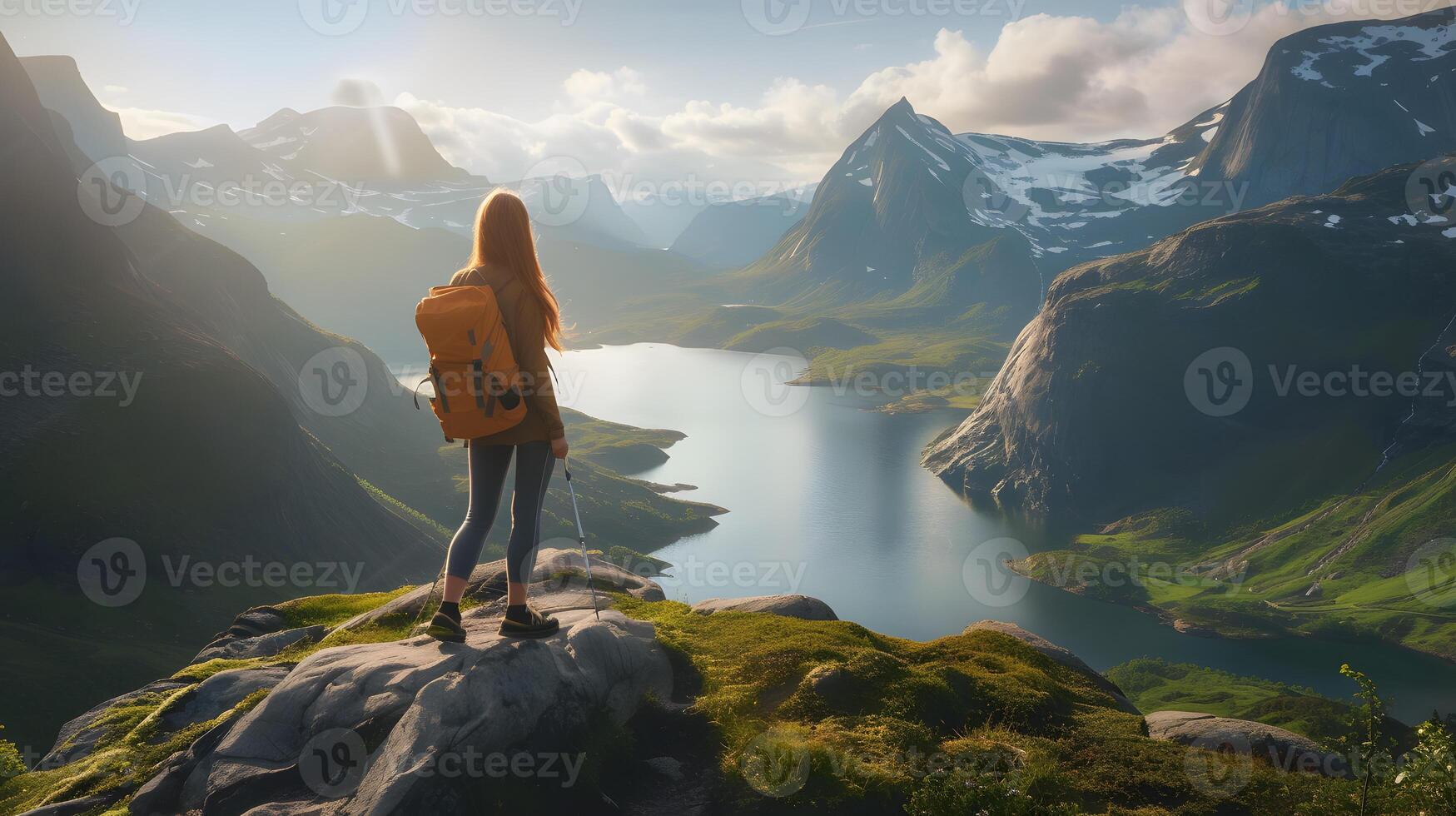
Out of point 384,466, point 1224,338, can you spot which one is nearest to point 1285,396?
point 1224,338

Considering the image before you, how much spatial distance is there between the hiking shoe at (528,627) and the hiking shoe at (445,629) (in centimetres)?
57

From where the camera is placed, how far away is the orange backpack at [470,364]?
912 cm

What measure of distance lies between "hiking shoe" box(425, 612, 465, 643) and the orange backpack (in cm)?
255

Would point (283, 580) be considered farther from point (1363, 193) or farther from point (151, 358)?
point (1363, 193)

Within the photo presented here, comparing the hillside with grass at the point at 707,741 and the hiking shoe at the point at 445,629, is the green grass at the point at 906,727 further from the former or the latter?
the hiking shoe at the point at 445,629

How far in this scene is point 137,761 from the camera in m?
9.69

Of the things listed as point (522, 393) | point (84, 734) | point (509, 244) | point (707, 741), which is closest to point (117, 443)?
point (84, 734)

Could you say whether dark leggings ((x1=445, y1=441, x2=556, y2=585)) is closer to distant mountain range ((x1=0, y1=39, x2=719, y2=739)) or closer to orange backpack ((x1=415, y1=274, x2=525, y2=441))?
orange backpack ((x1=415, y1=274, x2=525, y2=441))

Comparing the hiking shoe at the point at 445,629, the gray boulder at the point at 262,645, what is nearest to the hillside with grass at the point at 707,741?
the hiking shoe at the point at 445,629

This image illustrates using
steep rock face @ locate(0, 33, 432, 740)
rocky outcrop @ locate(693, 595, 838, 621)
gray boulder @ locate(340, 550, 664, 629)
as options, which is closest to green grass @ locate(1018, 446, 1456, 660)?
steep rock face @ locate(0, 33, 432, 740)

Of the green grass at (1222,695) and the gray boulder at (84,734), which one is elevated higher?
the gray boulder at (84,734)

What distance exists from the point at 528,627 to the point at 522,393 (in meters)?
3.19

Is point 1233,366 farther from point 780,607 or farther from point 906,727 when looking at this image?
point 906,727

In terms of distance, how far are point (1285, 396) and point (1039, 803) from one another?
188 meters
